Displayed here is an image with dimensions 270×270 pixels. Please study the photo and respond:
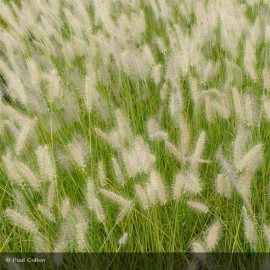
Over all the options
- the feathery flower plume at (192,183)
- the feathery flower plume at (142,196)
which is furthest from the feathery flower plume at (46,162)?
the feathery flower plume at (192,183)

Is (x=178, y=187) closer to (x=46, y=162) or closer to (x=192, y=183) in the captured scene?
(x=192, y=183)

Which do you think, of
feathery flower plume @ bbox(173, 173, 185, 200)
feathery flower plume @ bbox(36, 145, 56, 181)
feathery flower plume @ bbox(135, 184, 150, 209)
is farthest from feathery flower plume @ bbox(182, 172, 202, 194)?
feathery flower plume @ bbox(36, 145, 56, 181)

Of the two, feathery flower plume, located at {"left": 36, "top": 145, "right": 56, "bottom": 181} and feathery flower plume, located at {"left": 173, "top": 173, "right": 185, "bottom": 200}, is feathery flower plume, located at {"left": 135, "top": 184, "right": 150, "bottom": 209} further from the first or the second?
feathery flower plume, located at {"left": 36, "top": 145, "right": 56, "bottom": 181}

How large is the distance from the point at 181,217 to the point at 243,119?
14.8 inches

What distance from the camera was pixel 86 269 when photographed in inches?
59.2

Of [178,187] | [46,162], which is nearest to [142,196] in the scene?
[178,187]

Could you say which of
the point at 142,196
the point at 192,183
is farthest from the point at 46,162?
the point at 192,183

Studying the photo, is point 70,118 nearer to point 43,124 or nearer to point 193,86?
point 43,124

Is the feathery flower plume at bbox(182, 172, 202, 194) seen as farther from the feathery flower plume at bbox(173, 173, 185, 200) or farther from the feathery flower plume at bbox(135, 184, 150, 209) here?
the feathery flower plume at bbox(135, 184, 150, 209)

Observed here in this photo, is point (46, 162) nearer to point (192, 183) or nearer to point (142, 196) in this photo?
point (142, 196)

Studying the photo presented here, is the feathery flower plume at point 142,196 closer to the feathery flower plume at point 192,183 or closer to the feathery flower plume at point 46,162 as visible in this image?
the feathery flower plume at point 192,183

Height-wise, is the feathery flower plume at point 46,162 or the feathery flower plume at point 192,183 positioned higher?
the feathery flower plume at point 46,162

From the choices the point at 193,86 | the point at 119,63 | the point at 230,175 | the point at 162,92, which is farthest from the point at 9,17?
the point at 230,175

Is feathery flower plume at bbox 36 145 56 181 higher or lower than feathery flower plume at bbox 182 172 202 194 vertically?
higher
